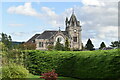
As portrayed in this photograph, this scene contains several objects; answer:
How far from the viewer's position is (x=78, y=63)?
46.1 feet

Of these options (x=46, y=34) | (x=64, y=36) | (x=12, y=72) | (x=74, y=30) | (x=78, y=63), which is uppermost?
(x=74, y=30)

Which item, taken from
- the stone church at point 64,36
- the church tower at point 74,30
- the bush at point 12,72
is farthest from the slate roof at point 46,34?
the bush at point 12,72

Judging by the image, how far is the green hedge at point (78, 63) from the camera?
36.6 ft

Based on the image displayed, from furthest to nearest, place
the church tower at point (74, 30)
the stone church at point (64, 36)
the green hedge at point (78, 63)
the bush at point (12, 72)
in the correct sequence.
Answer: the church tower at point (74, 30), the stone church at point (64, 36), the bush at point (12, 72), the green hedge at point (78, 63)

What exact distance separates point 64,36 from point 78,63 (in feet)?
148

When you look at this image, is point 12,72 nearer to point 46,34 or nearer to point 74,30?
point 46,34

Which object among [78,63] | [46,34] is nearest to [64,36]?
[46,34]

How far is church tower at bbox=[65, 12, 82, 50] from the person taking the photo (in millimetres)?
62787

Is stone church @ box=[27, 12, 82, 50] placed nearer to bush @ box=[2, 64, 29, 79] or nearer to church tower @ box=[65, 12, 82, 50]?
church tower @ box=[65, 12, 82, 50]

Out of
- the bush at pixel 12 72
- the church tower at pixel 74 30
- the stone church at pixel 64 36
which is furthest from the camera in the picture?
the church tower at pixel 74 30

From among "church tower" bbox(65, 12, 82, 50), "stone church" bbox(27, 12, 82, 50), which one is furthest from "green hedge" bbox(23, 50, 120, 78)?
"church tower" bbox(65, 12, 82, 50)

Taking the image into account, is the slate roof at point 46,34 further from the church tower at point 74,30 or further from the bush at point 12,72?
the bush at point 12,72

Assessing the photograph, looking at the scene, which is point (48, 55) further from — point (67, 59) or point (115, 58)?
point (115, 58)

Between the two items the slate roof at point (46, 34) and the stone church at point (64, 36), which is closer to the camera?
the stone church at point (64, 36)
